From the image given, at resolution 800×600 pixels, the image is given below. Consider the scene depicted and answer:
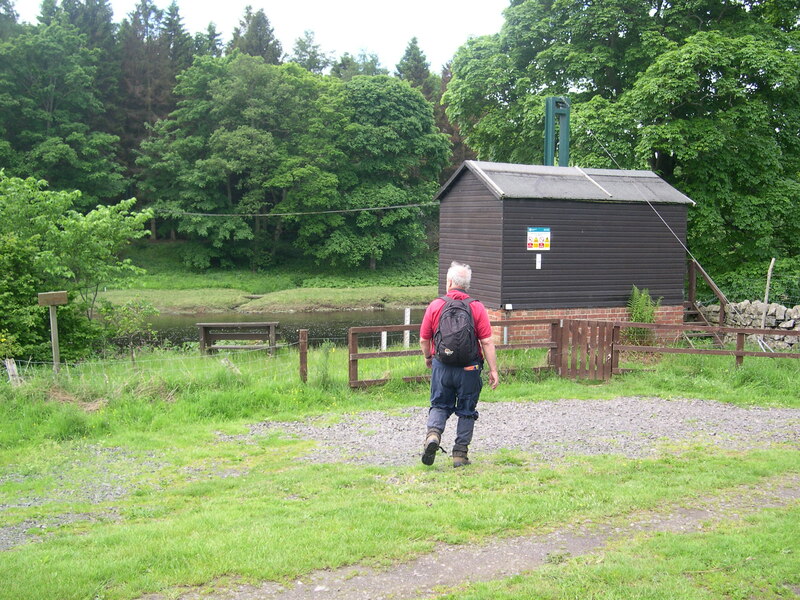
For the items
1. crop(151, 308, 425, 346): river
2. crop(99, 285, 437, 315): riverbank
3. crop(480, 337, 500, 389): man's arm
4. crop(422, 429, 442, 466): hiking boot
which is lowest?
crop(151, 308, 425, 346): river

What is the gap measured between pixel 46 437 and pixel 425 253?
142 feet

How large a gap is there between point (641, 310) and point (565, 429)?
8341mm

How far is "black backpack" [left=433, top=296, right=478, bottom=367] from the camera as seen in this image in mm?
6609

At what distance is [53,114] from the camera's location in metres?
42.1

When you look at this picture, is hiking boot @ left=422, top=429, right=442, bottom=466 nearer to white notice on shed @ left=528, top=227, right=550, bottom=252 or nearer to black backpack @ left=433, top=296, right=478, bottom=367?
black backpack @ left=433, top=296, right=478, bottom=367

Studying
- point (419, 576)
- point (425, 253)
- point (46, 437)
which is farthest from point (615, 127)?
point (425, 253)

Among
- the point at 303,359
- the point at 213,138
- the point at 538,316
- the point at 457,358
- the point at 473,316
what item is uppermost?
the point at 213,138

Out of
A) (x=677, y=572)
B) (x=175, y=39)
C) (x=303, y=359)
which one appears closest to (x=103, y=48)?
(x=175, y=39)

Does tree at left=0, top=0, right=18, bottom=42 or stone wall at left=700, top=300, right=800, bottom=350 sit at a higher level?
tree at left=0, top=0, right=18, bottom=42

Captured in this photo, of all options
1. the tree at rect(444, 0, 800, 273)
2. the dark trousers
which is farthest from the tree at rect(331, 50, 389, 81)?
the dark trousers

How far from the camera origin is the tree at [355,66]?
60.4 metres

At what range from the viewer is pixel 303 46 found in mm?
59781

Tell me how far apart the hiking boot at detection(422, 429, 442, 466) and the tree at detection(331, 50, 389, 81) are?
52439 millimetres

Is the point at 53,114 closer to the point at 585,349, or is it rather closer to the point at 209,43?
the point at 209,43
